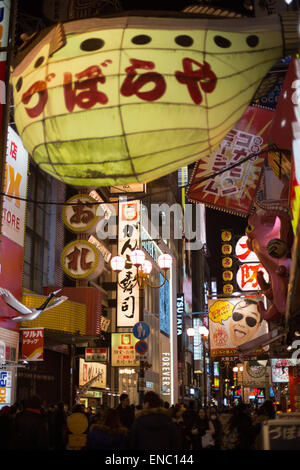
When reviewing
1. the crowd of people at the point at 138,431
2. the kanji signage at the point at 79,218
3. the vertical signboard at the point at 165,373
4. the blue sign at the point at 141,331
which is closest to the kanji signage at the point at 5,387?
the blue sign at the point at 141,331

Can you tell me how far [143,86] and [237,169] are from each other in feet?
24.2

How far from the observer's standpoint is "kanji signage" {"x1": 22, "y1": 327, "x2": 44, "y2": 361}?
2039 cm

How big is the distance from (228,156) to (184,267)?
210ft

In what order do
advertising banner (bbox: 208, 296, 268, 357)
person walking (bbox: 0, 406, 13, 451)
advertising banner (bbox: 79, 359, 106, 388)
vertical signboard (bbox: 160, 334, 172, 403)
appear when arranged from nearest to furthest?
person walking (bbox: 0, 406, 13, 451) < advertising banner (bbox: 208, 296, 268, 357) < advertising banner (bbox: 79, 359, 106, 388) < vertical signboard (bbox: 160, 334, 172, 403)

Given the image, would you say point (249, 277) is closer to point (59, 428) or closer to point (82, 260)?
point (82, 260)

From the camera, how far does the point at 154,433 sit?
7.07 meters

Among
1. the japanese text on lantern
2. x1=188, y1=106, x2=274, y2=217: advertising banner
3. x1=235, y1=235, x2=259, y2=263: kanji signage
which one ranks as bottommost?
the japanese text on lantern


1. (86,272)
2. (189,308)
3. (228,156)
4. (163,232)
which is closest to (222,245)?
(163,232)

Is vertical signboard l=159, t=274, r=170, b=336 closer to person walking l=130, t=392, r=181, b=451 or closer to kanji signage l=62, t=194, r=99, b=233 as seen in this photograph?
kanji signage l=62, t=194, r=99, b=233

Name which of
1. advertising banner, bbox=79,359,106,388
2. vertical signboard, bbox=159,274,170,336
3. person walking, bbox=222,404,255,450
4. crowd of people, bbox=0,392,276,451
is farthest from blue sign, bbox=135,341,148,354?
vertical signboard, bbox=159,274,170,336

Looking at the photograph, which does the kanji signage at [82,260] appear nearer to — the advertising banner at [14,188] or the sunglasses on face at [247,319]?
the advertising banner at [14,188]

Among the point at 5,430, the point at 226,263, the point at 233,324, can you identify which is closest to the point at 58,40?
the point at 5,430

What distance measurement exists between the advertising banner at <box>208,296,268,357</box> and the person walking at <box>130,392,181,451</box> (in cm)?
2087

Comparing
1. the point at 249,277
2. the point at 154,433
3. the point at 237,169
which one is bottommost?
the point at 154,433
